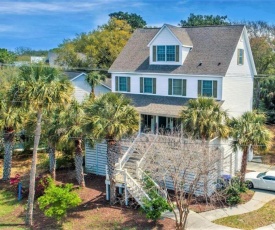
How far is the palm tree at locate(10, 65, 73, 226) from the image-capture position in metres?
16.8

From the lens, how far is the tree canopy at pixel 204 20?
71.3 metres

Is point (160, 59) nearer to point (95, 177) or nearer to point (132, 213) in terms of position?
point (95, 177)

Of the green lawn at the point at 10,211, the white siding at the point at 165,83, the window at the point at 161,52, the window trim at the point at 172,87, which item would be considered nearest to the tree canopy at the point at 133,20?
the white siding at the point at 165,83

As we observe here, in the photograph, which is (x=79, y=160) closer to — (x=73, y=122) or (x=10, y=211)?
(x=73, y=122)

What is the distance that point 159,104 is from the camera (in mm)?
24781

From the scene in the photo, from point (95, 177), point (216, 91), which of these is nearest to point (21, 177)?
point (95, 177)

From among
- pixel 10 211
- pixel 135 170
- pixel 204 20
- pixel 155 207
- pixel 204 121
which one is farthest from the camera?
pixel 204 20

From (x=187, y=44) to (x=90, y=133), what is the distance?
37.1 feet

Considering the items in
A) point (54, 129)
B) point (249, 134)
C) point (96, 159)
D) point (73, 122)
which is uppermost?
point (73, 122)

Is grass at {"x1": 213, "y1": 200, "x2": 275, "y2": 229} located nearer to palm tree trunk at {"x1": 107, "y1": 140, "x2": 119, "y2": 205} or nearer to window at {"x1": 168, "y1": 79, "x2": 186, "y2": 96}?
palm tree trunk at {"x1": 107, "y1": 140, "x2": 119, "y2": 205}

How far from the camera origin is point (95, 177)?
25000 mm

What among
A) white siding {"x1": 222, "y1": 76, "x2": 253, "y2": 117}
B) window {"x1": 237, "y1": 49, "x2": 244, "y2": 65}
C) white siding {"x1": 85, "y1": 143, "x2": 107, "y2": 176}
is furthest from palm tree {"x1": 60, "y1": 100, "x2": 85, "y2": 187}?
window {"x1": 237, "y1": 49, "x2": 244, "y2": 65}

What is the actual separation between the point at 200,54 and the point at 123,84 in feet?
22.5

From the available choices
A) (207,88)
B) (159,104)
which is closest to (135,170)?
(159,104)
